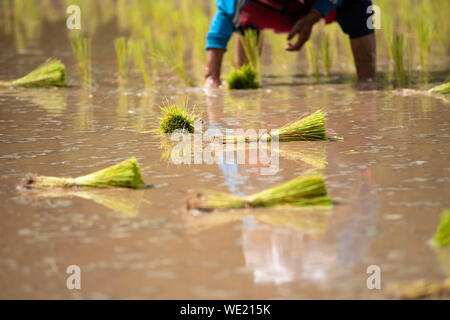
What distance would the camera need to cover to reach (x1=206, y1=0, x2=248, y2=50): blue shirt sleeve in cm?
383

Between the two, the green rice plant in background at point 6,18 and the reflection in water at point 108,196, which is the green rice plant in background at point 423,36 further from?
the green rice plant in background at point 6,18

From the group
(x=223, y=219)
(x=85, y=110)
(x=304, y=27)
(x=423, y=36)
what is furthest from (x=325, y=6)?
(x=223, y=219)

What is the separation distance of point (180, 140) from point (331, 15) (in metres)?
1.87

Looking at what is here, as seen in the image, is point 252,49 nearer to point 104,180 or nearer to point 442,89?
point 442,89

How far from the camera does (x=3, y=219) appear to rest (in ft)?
5.32

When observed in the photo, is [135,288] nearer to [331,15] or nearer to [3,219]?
[3,219]

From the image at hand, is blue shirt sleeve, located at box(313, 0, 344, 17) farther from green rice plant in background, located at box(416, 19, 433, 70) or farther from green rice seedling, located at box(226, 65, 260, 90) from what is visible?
green rice plant in background, located at box(416, 19, 433, 70)

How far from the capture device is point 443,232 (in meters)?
1.37

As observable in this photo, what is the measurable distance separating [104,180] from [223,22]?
2.19m

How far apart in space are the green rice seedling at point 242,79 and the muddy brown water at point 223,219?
0.80 metres

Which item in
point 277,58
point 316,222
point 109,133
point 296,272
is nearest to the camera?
point 296,272

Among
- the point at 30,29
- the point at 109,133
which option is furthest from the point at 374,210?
the point at 30,29

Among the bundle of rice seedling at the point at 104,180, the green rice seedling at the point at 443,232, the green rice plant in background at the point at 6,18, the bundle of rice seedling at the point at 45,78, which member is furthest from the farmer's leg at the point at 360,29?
the green rice plant in background at the point at 6,18
